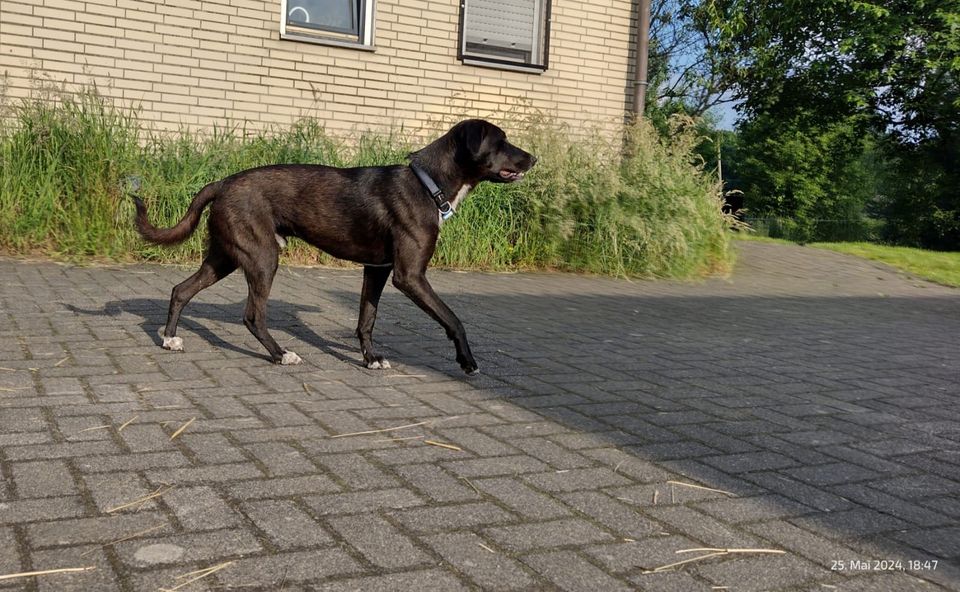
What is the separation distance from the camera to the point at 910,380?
622 cm

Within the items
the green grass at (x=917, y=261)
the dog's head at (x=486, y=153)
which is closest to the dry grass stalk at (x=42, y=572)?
the dog's head at (x=486, y=153)

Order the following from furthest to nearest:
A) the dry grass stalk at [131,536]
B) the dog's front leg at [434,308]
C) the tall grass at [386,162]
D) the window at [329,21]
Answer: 1. the window at [329,21]
2. the tall grass at [386,162]
3. the dog's front leg at [434,308]
4. the dry grass stalk at [131,536]

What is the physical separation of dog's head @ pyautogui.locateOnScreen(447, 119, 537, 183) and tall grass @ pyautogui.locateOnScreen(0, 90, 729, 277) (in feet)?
14.9

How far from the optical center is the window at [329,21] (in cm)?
1198

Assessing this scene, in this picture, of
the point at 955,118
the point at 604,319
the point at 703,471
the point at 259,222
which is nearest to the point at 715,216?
the point at 604,319

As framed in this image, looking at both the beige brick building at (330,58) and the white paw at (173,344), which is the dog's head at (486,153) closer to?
the white paw at (173,344)

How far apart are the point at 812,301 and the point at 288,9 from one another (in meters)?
7.61

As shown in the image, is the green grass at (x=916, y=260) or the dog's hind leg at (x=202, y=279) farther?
the green grass at (x=916, y=260)

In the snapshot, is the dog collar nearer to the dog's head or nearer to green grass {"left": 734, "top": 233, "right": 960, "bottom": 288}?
the dog's head

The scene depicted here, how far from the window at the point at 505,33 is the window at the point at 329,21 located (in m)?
1.47

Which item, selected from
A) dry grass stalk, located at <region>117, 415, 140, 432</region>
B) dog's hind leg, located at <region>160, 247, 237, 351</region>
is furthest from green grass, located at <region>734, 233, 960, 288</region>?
dry grass stalk, located at <region>117, 415, 140, 432</region>

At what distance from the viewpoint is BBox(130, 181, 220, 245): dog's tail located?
572cm

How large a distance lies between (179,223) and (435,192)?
5.56ft

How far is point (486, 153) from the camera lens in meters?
5.70
